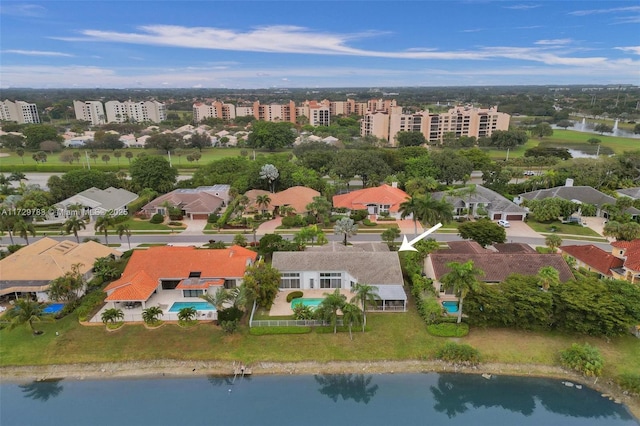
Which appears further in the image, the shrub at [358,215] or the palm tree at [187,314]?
the shrub at [358,215]

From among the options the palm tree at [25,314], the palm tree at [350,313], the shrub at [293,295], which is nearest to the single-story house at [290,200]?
the shrub at [293,295]

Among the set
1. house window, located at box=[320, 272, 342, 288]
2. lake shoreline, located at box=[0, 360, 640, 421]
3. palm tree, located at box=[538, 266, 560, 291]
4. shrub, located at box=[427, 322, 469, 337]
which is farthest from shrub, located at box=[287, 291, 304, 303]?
palm tree, located at box=[538, 266, 560, 291]

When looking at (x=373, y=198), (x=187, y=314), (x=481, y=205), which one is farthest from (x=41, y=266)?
(x=481, y=205)

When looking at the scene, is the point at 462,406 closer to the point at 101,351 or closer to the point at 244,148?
the point at 101,351

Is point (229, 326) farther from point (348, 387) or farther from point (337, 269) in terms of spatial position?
point (337, 269)

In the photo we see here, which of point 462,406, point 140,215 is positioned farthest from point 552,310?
point 140,215

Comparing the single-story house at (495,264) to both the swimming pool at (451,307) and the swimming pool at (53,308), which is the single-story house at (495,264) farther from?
the swimming pool at (53,308)
